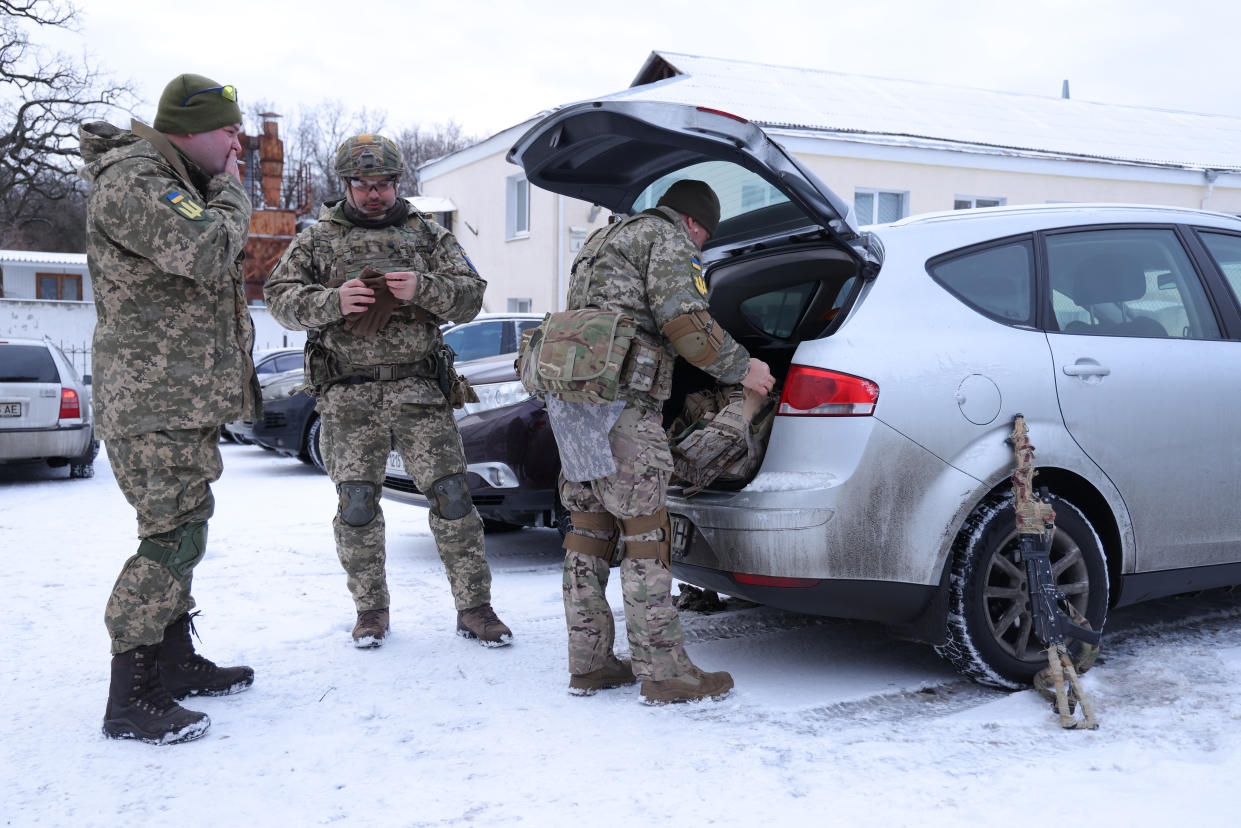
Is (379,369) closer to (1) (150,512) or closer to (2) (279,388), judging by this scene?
(1) (150,512)

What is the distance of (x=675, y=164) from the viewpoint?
12.4 ft

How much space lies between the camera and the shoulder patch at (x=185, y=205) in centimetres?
301

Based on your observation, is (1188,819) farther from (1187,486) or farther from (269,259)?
(269,259)

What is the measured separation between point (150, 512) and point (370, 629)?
116 centimetres

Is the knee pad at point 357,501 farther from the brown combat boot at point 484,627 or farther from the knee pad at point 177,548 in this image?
the knee pad at point 177,548

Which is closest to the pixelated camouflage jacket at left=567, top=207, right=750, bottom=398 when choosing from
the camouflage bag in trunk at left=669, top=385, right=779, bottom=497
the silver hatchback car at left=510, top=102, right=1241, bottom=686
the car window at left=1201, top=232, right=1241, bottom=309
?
the camouflage bag in trunk at left=669, top=385, right=779, bottom=497

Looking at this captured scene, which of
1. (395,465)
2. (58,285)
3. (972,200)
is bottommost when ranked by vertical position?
(395,465)

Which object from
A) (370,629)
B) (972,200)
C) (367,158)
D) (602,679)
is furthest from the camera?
(972,200)

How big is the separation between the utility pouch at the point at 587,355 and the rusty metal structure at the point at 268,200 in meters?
18.3

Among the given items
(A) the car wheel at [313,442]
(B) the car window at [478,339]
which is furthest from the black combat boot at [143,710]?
(A) the car wheel at [313,442]

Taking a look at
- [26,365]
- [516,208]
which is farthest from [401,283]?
[516,208]

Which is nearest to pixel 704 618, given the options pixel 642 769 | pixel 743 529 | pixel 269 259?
pixel 743 529

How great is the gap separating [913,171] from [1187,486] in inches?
606

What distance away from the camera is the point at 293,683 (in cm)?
357
